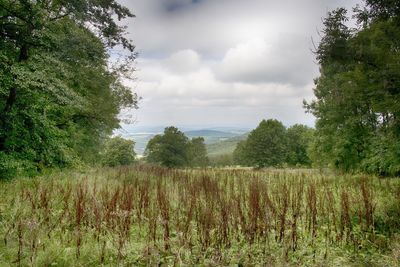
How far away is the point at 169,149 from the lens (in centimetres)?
5675

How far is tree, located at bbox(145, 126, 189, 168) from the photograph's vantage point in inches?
2200

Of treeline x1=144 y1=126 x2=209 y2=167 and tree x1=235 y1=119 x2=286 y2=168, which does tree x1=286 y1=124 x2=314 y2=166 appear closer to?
tree x1=235 y1=119 x2=286 y2=168

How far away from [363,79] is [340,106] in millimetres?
10652

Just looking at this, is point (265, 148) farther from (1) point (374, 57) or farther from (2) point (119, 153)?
(1) point (374, 57)

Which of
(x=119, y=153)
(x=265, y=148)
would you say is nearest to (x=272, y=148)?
(x=265, y=148)

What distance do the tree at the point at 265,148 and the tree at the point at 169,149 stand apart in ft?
40.4

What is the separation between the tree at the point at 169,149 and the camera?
5588 centimetres

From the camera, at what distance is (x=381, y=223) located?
7422 millimetres

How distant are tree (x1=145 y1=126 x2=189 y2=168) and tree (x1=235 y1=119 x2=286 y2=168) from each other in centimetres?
1230

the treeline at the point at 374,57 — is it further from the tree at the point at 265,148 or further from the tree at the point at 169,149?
the tree at the point at 169,149

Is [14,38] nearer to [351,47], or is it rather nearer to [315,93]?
[351,47]

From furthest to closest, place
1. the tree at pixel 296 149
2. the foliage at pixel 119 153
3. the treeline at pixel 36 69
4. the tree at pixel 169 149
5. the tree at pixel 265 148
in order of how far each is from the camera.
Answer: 1. the foliage at pixel 119 153
2. the tree at pixel 296 149
3. the tree at pixel 265 148
4. the tree at pixel 169 149
5. the treeline at pixel 36 69

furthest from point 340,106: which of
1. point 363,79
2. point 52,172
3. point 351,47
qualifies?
point 52,172

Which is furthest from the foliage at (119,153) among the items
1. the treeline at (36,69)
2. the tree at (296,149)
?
the treeline at (36,69)
